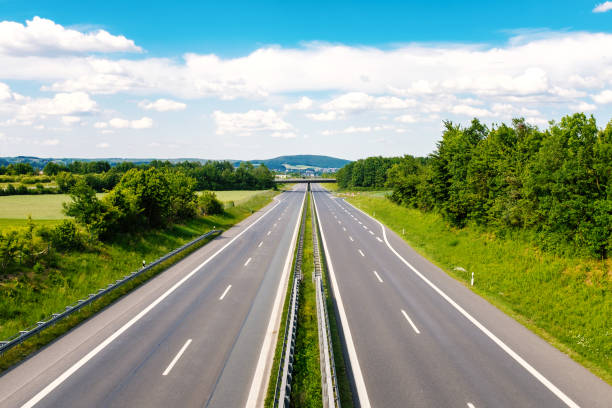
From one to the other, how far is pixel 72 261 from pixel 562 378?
24.4 m

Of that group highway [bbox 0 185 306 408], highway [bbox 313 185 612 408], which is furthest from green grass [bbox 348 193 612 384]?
highway [bbox 0 185 306 408]

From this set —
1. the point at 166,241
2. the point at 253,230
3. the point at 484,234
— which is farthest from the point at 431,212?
the point at 166,241

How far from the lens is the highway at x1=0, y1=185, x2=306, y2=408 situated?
1030cm

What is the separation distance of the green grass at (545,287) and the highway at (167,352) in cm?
1136

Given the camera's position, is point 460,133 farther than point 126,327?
Yes

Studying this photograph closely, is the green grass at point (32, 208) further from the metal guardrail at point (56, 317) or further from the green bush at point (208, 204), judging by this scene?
the green bush at point (208, 204)

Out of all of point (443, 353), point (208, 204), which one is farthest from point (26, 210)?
point (443, 353)

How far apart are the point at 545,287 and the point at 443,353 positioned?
1007cm

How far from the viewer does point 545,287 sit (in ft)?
62.5

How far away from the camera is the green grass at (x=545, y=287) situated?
13.9m

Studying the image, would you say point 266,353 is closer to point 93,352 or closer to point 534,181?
point 93,352

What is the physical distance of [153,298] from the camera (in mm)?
18453

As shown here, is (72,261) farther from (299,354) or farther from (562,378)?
(562,378)

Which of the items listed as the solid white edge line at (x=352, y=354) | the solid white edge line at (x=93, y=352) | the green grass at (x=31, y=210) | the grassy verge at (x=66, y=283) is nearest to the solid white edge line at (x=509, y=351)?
the solid white edge line at (x=352, y=354)
